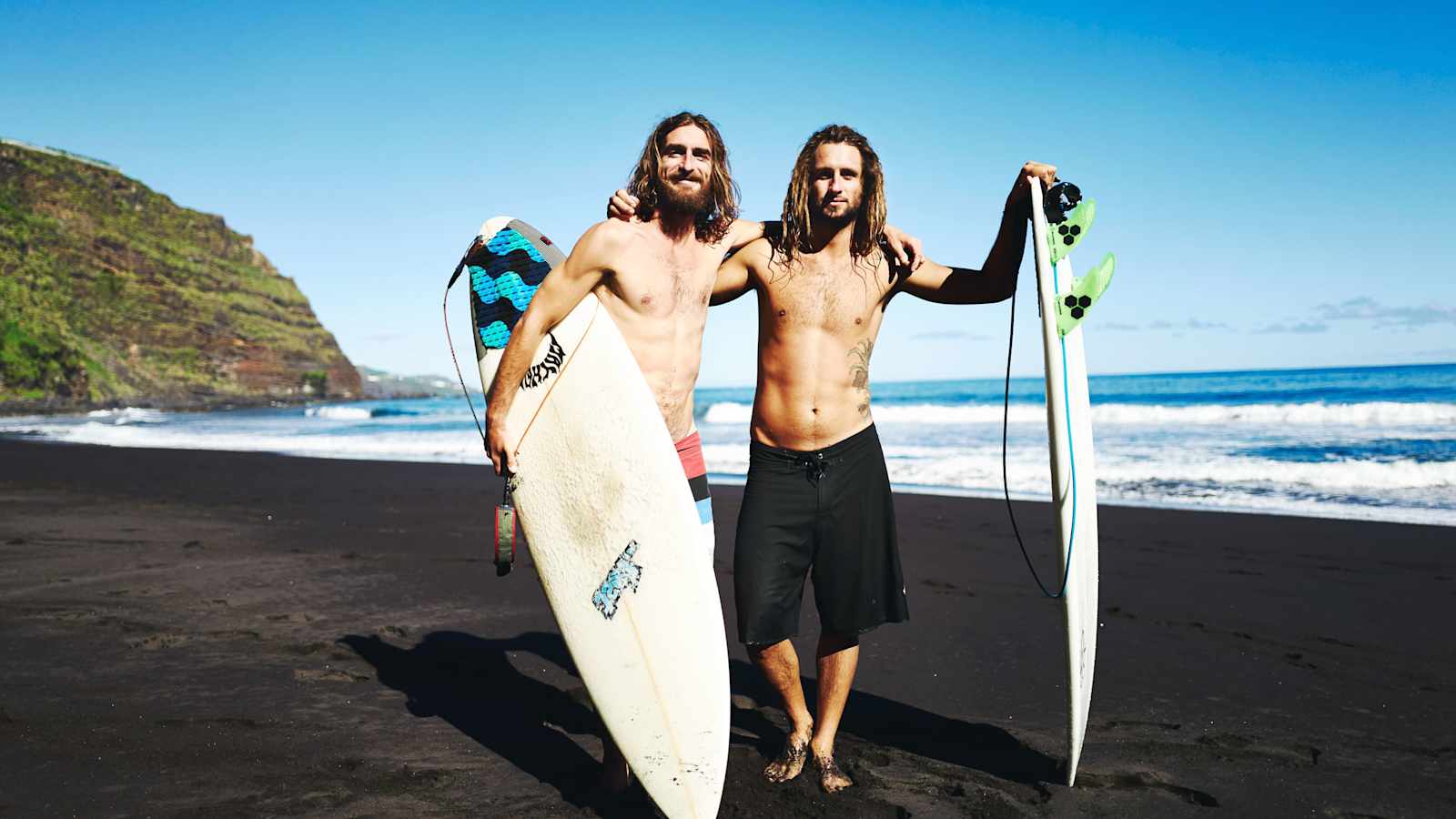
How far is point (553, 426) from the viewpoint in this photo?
102 inches

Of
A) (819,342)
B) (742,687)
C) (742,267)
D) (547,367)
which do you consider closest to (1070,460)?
(819,342)

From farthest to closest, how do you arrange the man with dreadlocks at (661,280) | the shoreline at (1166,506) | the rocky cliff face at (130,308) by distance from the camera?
the rocky cliff face at (130,308), the shoreline at (1166,506), the man with dreadlocks at (661,280)

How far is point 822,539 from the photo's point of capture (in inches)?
108

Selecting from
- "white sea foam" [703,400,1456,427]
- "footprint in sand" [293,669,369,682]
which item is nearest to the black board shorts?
"footprint in sand" [293,669,369,682]

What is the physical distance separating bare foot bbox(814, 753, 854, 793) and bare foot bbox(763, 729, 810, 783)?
0.06 metres

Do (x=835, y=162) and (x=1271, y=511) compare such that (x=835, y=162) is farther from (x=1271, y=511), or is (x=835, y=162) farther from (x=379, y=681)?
(x=1271, y=511)

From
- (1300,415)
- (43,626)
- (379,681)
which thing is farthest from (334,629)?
(1300,415)

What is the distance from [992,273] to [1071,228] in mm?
339

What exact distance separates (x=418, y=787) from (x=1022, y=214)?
249 centimetres

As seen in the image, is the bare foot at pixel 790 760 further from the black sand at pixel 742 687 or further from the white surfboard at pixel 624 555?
the white surfboard at pixel 624 555

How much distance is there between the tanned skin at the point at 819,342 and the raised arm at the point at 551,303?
1.42 ft

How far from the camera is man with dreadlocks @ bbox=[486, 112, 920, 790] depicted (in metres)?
2.51

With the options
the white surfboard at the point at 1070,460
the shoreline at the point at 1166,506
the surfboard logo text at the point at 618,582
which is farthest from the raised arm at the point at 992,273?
the shoreline at the point at 1166,506

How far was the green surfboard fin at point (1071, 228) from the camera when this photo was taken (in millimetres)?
2496
